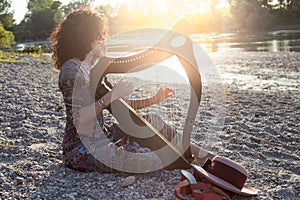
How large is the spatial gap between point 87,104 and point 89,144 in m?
0.42

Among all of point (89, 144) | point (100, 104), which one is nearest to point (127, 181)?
point (89, 144)

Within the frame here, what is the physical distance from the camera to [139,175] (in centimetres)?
403

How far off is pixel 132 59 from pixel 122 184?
1.14 meters

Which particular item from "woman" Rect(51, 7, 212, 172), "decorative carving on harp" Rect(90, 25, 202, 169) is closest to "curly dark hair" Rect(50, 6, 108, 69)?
"woman" Rect(51, 7, 212, 172)

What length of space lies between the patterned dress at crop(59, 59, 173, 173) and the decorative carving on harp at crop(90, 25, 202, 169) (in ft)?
0.29

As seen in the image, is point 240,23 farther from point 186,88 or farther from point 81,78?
point 81,78

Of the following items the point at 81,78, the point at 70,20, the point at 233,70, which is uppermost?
the point at 70,20

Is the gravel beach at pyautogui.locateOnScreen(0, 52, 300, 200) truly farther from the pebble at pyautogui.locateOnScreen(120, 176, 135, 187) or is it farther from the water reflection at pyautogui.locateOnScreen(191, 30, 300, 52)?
the water reflection at pyautogui.locateOnScreen(191, 30, 300, 52)

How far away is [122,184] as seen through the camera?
150 inches

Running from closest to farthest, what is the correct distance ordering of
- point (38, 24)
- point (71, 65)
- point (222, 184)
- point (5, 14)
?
1. point (222, 184)
2. point (71, 65)
3. point (5, 14)
4. point (38, 24)

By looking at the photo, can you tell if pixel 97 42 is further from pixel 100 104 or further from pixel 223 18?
pixel 223 18

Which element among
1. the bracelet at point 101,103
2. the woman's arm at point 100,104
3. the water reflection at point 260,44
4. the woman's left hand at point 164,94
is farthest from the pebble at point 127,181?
the water reflection at point 260,44

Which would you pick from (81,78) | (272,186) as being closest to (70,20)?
(81,78)

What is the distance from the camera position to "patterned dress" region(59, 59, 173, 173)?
3.81 m
